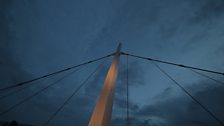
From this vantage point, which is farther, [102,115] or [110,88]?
[110,88]

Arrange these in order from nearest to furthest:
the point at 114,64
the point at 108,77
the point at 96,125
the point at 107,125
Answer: the point at 96,125 < the point at 107,125 < the point at 108,77 < the point at 114,64

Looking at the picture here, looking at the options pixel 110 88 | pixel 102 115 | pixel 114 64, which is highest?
pixel 114 64

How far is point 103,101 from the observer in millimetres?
6488

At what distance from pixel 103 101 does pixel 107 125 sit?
3.13ft

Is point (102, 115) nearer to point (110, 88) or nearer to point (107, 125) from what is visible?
point (107, 125)

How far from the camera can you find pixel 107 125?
244 inches

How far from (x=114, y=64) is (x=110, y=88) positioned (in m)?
1.76

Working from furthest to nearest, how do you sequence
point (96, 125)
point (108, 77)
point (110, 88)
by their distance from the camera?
1. point (108, 77)
2. point (110, 88)
3. point (96, 125)

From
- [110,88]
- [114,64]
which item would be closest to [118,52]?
[114,64]

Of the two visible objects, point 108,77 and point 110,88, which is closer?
point 110,88

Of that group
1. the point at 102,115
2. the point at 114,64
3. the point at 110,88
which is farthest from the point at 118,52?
the point at 102,115

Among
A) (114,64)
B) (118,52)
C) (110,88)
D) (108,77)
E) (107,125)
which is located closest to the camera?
(107,125)

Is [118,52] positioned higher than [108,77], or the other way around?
[118,52]

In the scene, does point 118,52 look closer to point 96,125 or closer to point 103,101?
point 103,101
